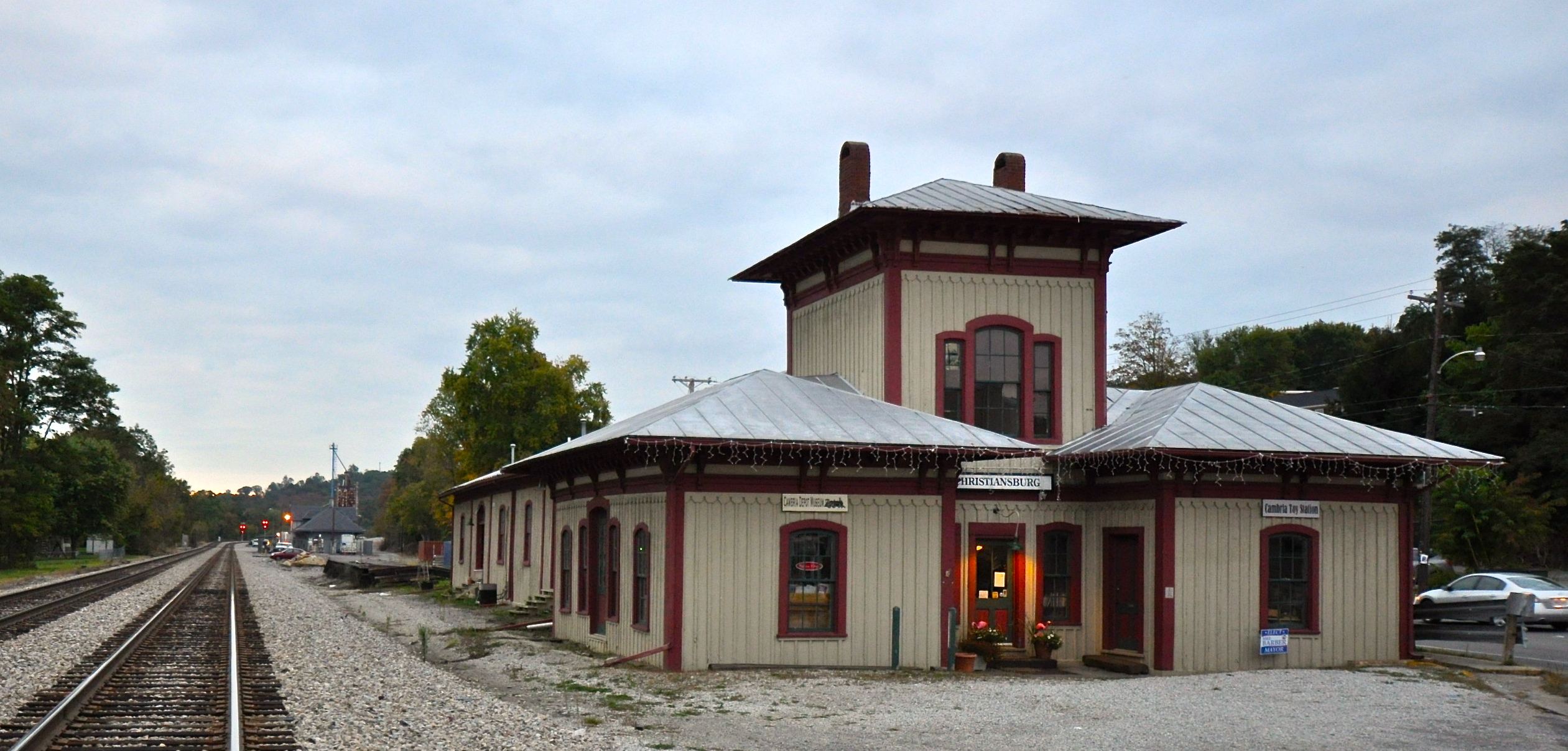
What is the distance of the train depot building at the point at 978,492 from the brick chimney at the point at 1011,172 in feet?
8.38

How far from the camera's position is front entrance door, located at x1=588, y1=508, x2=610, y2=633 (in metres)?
21.4

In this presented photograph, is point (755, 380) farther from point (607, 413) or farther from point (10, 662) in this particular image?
point (607, 413)

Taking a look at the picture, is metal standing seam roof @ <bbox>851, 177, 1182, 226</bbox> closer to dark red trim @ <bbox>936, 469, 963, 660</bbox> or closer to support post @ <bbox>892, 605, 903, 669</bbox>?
dark red trim @ <bbox>936, 469, 963, 660</bbox>

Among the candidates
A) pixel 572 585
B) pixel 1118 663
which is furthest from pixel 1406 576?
pixel 572 585

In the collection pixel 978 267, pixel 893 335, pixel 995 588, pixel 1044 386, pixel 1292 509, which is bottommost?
pixel 995 588

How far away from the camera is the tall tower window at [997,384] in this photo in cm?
2136

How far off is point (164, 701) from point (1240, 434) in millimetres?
14335

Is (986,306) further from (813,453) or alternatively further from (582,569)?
(582,569)

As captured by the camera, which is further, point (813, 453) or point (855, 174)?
point (855, 174)

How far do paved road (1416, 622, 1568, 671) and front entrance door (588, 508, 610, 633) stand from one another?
13856 millimetres

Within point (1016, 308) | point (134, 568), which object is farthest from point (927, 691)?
point (134, 568)

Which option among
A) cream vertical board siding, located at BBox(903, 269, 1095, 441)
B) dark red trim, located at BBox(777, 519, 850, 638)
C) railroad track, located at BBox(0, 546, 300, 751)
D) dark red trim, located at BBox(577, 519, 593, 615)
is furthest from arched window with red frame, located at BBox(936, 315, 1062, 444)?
railroad track, located at BBox(0, 546, 300, 751)

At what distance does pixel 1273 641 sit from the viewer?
1881 centimetres

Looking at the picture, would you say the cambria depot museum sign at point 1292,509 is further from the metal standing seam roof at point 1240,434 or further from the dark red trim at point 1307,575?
the metal standing seam roof at point 1240,434
